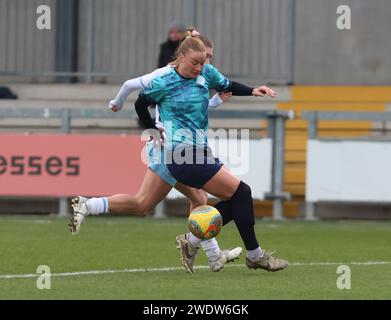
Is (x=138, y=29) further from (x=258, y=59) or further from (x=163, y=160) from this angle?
(x=163, y=160)

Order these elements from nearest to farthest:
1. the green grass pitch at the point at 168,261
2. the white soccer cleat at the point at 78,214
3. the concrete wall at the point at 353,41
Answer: the green grass pitch at the point at 168,261
the white soccer cleat at the point at 78,214
the concrete wall at the point at 353,41

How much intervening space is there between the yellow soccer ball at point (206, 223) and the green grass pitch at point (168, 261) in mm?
336

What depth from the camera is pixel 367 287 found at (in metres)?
10.1

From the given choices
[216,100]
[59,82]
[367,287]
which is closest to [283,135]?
[59,82]

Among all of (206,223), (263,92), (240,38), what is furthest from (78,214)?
(240,38)

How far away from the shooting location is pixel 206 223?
437 inches

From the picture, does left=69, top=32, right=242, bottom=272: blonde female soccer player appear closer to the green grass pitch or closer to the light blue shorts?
the light blue shorts

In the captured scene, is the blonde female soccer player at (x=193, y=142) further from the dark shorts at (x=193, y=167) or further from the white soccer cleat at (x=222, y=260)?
the white soccer cleat at (x=222, y=260)

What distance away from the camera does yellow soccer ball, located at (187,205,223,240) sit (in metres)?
11.1

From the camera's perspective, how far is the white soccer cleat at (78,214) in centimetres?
1117

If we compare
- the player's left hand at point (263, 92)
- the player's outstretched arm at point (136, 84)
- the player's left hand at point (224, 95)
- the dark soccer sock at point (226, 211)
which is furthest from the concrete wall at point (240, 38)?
the dark soccer sock at point (226, 211)

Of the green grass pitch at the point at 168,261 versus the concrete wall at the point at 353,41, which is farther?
the concrete wall at the point at 353,41

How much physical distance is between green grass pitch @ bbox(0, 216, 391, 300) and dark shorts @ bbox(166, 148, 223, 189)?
77 centimetres

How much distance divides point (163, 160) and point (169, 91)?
1.91ft
